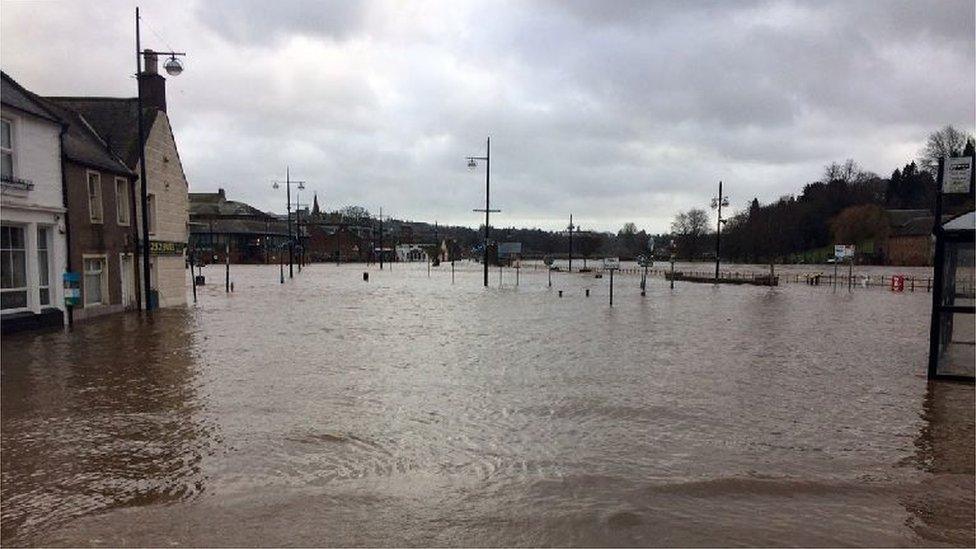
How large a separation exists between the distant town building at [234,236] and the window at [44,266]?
253ft

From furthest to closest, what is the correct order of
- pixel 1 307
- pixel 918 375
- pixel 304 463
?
pixel 1 307, pixel 918 375, pixel 304 463

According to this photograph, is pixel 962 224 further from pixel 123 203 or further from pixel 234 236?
pixel 234 236

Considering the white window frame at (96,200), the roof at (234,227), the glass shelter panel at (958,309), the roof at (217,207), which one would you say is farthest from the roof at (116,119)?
the roof at (217,207)

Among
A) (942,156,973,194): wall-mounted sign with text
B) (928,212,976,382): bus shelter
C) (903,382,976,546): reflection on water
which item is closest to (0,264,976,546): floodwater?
(903,382,976,546): reflection on water

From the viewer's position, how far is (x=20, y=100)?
1742 centimetres

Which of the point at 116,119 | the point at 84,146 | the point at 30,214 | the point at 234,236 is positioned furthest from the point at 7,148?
the point at 234,236

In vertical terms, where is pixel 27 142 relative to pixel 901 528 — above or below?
above

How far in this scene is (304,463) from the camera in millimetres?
6938

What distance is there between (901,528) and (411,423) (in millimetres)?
5701

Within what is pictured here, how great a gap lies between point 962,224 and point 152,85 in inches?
1131

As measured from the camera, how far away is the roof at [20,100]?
54.5 ft

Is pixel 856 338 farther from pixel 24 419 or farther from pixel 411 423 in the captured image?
pixel 24 419

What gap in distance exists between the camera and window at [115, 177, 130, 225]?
22922 mm

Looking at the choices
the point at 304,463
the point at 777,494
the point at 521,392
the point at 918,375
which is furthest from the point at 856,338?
the point at 304,463
